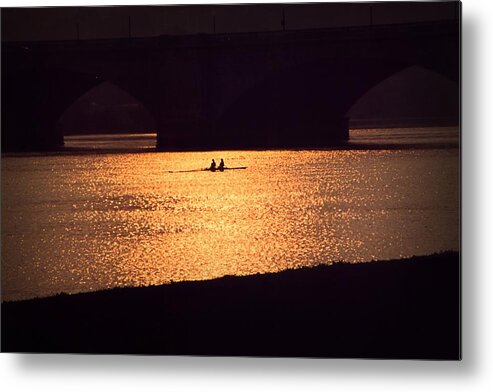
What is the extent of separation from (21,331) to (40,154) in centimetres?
95

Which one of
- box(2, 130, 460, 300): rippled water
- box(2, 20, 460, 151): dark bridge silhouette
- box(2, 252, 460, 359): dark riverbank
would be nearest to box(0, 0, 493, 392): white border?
box(2, 252, 460, 359): dark riverbank

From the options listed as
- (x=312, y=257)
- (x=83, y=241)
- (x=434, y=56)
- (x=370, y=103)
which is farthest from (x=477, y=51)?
(x=83, y=241)

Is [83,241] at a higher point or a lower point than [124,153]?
lower

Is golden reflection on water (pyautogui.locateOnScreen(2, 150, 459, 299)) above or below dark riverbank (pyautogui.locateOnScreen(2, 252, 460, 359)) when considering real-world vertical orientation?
above

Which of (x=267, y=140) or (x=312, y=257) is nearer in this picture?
(x=312, y=257)

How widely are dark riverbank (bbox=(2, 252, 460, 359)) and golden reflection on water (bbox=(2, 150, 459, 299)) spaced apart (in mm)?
76

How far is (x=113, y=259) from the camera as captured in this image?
6.82 meters

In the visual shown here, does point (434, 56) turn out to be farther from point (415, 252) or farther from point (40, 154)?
point (40, 154)

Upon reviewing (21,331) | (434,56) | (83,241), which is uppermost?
(434,56)

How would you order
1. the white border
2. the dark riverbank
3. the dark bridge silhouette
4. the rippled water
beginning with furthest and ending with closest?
the dark bridge silhouette < the rippled water < the dark riverbank < the white border

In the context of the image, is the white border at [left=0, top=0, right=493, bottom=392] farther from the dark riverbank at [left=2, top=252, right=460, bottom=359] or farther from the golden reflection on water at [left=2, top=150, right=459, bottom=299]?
the golden reflection on water at [left=2, top=150, right=459, bottom=299]

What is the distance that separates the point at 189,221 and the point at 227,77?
3.58 ft

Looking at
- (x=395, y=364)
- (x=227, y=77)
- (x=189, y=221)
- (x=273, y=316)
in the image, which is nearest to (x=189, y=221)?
(x=189, y=221)

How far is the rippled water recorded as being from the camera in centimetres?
669
